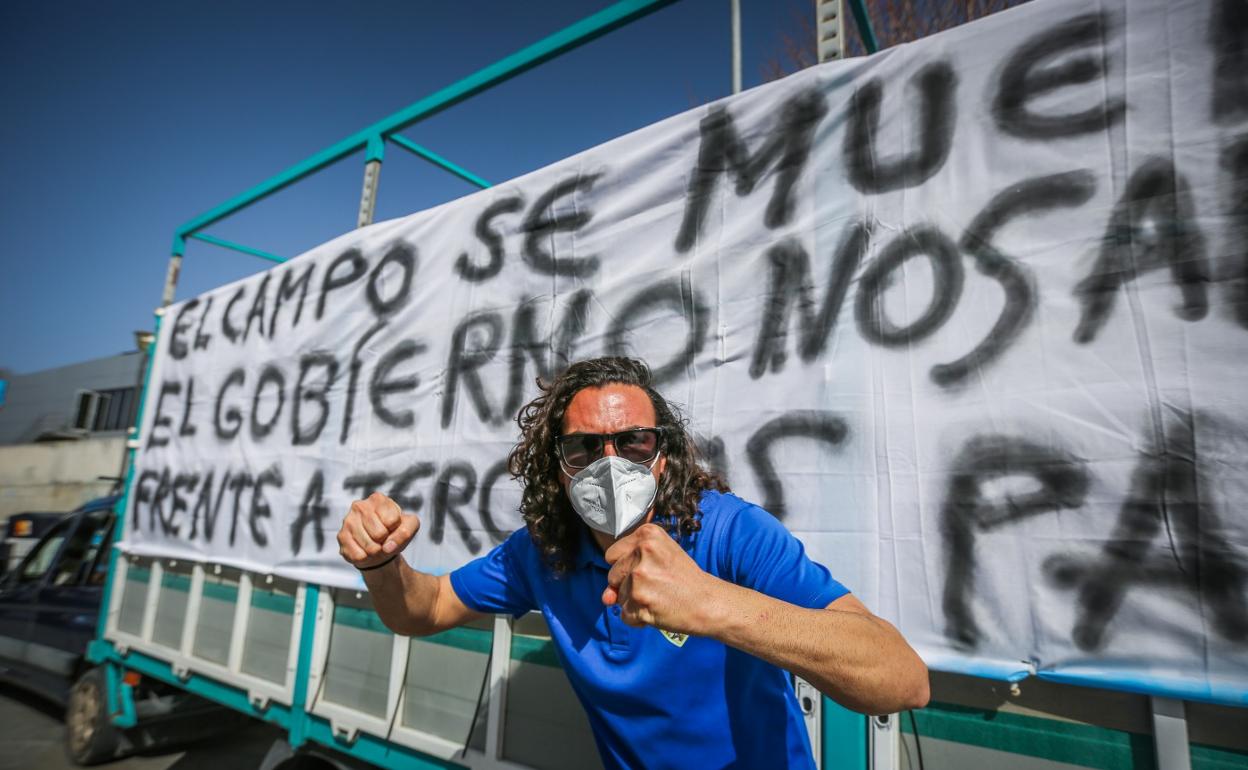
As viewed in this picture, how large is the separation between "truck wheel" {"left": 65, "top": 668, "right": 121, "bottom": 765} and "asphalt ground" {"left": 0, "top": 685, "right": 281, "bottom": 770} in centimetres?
24

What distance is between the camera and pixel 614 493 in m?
1.39

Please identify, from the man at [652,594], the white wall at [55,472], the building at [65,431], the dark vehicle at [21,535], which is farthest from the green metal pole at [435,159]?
the white wall at [55,472]

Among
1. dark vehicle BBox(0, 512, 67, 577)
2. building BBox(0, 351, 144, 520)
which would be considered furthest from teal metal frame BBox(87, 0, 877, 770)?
building BBox(0, 351, 144, 520)

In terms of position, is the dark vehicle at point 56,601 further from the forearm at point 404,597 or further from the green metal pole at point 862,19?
the green metal pole at point 862,19

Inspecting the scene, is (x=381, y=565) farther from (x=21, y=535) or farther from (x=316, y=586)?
(x=21, y=535)

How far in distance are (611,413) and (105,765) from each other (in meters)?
5.54

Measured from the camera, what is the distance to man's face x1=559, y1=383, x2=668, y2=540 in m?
1.48

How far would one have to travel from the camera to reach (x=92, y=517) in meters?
5.08

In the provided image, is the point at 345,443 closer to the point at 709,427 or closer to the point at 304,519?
the point at 304,519

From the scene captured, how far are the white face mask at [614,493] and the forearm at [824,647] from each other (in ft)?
1.38

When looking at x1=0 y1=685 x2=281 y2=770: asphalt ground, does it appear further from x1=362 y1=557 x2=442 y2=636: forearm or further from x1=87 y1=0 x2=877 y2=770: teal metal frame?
x1=362 y1=557 x2=442 y2=636: forearm

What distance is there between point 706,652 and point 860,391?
84 cm

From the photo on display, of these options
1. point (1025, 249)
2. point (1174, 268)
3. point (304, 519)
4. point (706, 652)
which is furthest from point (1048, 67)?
point (304, 519)

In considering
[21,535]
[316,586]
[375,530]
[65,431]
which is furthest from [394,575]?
[65,431]
